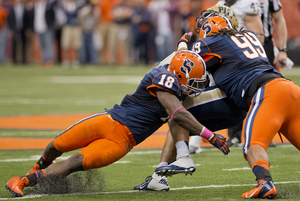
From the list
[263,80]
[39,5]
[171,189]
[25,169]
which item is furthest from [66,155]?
[39,5]

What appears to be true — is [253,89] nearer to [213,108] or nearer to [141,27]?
[213,108]

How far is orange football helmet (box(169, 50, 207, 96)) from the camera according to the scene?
13.6 feet

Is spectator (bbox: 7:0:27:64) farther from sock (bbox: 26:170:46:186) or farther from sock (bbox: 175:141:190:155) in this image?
sock (bbox: 175:141:190:155)

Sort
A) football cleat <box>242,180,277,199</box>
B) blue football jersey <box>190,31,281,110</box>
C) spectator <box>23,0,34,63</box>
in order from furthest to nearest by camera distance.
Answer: spectator <box>23,0,34,63</box>
blue football jersey <box>190,31,281,110</box>
football cleat <box>242,180,277,199</box>

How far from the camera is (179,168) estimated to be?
390 centimetres

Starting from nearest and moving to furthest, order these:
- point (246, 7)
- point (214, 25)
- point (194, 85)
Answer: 1. point (194, 85)
2. point (214, 25)
3. point (246, 7)

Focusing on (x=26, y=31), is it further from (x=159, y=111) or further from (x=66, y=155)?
(x=159, y=111)

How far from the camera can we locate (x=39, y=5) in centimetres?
1948

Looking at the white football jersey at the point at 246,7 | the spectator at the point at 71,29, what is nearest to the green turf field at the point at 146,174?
the white football jersey at the point at 246,7

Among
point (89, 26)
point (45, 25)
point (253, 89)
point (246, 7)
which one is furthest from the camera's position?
point (89, 26)

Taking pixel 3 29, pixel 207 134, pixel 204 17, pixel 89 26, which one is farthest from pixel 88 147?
pixel 3 29

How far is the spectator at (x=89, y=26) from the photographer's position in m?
19.2

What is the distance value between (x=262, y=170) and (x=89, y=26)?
52.9ft

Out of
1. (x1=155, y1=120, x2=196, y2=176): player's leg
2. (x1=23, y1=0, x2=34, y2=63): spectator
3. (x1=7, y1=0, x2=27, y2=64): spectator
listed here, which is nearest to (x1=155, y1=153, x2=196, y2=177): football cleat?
(x1=155, y1=120, x2=196, y2=176): player's leg
